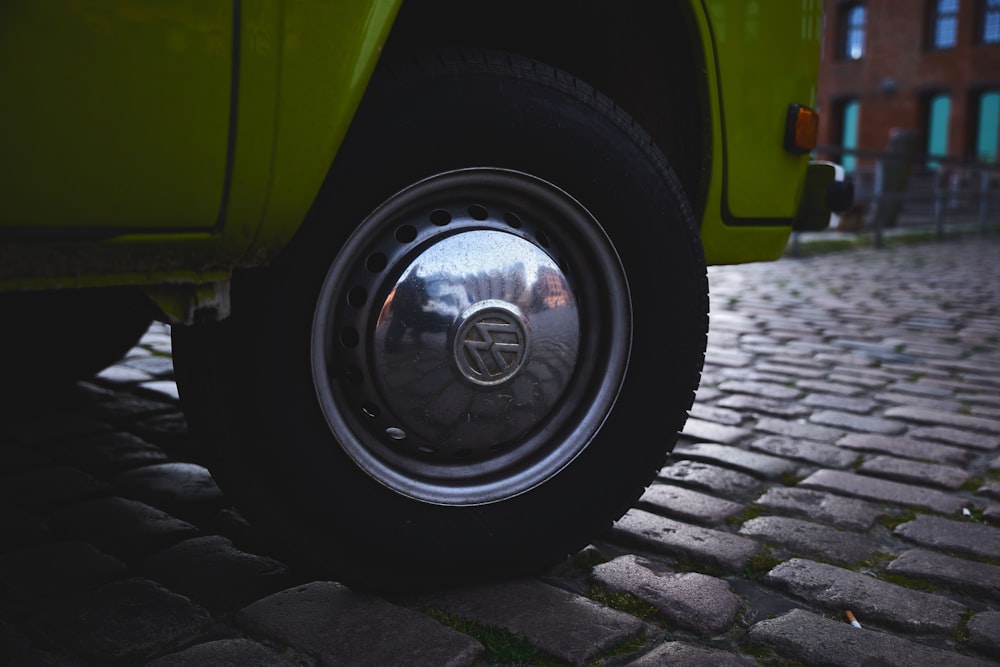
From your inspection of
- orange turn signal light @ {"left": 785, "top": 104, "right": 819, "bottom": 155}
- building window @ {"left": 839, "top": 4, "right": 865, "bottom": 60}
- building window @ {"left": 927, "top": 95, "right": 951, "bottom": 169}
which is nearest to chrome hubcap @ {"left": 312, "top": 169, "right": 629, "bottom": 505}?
orange turn signal light @ {"left": 785, "top": 104, "right": 819, "bottom": 155}

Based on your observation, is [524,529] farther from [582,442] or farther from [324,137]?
[324,137]

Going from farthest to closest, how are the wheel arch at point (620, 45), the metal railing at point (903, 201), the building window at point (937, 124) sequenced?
the building window at point (937, 124) → the metal railing at point (903, 201) → the wheel arch at point (620, 45)

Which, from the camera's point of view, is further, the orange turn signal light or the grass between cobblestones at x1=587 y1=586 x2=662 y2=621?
the orange turn signal light

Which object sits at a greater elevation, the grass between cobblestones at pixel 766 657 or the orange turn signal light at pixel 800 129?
the orange turn signal light at pixel 800 129

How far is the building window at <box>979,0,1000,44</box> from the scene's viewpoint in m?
25.6

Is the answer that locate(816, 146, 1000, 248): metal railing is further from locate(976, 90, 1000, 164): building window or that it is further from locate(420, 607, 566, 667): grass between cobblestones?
locate(420, 607, 566, 667): grass between cobblestones

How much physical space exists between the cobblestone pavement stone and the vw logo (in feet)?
1.47

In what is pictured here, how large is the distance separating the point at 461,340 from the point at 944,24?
29.5 meters

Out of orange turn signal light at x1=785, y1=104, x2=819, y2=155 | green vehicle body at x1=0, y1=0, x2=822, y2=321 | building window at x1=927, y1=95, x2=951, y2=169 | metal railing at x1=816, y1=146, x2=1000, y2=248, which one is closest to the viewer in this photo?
green vehicle body at x1=0, y1=0, x2=822, y2=321

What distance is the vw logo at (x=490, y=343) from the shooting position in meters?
1.85

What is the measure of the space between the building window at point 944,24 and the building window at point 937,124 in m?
1.51

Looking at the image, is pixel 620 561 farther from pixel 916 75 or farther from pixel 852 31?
pixel 852 31

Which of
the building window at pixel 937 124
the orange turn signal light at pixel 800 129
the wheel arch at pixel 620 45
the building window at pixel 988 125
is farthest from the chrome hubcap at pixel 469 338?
the building window at pixel 937 124

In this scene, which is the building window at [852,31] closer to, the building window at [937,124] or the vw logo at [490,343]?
the building window at [937,124]
